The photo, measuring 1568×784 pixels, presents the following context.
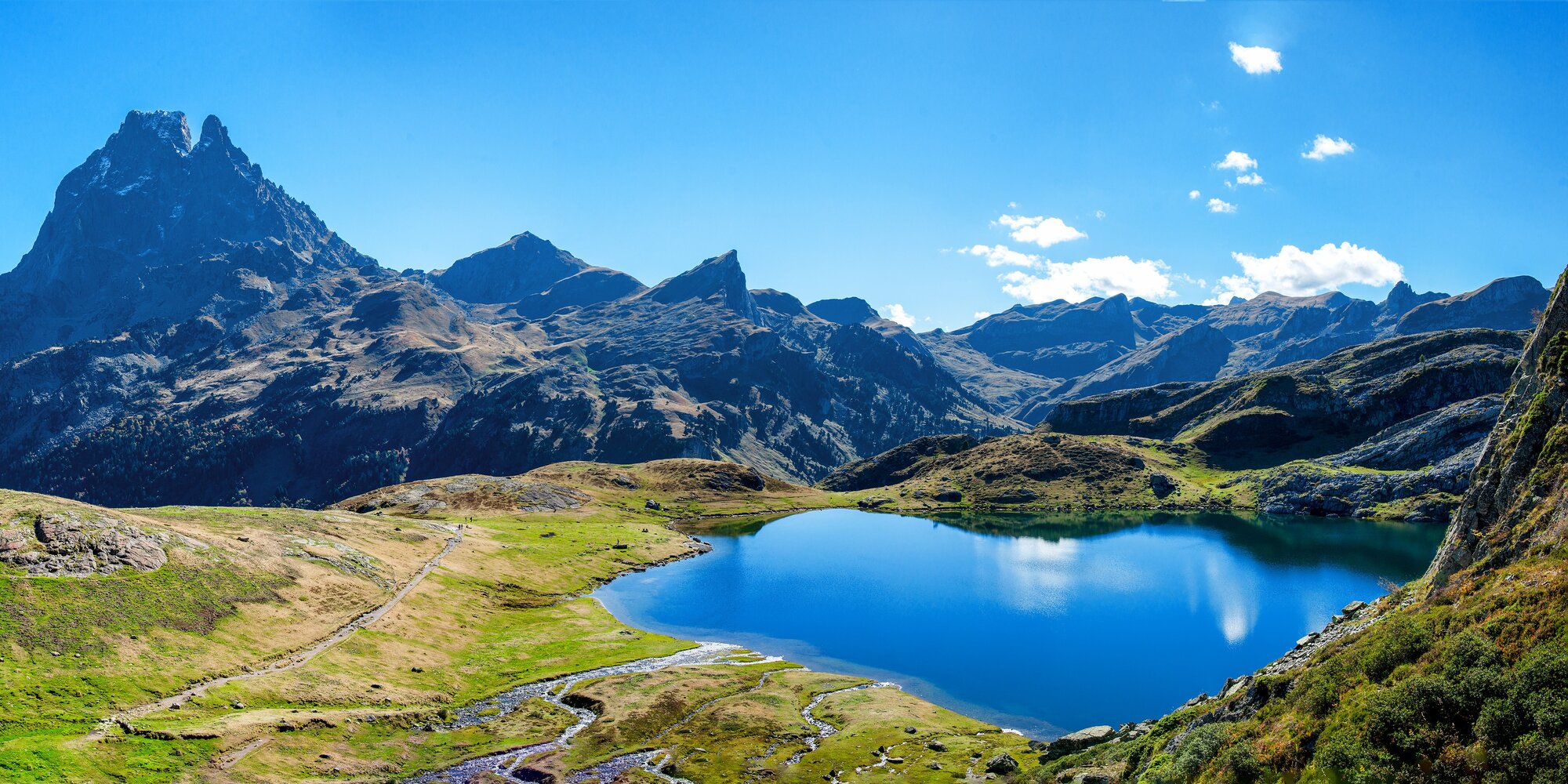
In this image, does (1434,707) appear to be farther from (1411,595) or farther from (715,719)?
(715,719)

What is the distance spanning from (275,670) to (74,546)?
24.7 m

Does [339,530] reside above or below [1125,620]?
above

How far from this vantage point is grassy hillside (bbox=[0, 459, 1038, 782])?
56906mm

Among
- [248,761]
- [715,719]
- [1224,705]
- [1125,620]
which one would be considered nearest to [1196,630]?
[1125,620]

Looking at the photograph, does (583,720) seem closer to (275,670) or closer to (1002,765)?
(275,670)

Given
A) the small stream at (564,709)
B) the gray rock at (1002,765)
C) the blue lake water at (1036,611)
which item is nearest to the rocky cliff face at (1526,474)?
the gray rock at (1002,765)

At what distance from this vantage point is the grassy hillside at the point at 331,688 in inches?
2240

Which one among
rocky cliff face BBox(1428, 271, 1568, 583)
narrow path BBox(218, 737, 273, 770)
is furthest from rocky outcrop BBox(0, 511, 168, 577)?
rocky cliff face BBox(1428, 271, 1568, 583)

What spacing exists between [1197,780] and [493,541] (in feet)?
501

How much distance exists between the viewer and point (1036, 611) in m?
130

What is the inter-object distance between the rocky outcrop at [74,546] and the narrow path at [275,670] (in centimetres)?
1897

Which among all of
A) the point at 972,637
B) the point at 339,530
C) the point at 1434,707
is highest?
the point at 1434,707

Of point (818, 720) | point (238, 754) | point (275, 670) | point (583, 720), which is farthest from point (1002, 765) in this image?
point (275, 670)

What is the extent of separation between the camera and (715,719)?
7262 centimetres
